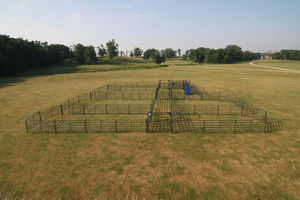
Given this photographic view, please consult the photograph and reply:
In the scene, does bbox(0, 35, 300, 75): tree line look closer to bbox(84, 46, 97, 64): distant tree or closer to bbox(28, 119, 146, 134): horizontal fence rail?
bbox(84, 46, 97, 64): distant tree

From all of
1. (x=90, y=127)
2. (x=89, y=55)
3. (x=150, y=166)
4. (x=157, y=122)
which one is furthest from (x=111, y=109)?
(x=89, y=55)

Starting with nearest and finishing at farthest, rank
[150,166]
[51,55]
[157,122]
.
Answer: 1. [150,166]
2. [157,122]
3. [51,55]

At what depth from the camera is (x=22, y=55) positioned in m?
84.6

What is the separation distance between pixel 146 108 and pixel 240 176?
678 inches

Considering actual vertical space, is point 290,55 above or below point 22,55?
above

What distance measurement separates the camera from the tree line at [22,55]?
72938 millimetres

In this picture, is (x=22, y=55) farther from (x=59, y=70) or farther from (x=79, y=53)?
(x=79, y=53)

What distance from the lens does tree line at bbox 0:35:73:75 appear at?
72.9 metres

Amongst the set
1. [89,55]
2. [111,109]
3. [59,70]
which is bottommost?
[111,109]

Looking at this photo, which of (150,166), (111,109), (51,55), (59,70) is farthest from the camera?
(51,55)

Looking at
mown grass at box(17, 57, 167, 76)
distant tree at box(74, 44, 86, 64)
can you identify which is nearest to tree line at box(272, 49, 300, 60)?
mown grass at box(17, 57, 167, 76)

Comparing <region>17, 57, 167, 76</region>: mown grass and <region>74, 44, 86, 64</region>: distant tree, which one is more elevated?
<region>74, 44, 86, 64</region>: distant tree

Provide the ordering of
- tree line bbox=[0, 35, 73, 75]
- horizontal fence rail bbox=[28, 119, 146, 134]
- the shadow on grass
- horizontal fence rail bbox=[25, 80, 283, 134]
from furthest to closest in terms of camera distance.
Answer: tree line bbox=[0, 35, 73, 75]
the shadow on grass
horizontal fence rail bbox=[25, 80, 283, 134]
horizontal fence rail bbox=[28, 119, 146, 134]

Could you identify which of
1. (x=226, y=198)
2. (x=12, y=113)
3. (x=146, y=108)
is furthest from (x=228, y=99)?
(x=12, y=113)
